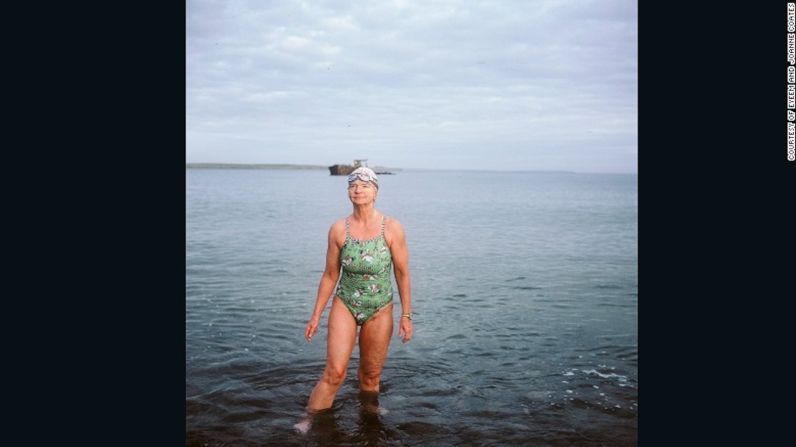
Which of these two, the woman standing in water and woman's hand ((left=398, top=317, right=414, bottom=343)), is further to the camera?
woman's hand ((left=398, top=317, right=414, bottom=343))

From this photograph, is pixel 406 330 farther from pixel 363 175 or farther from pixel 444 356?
pixel 444 356

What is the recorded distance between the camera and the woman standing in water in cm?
644

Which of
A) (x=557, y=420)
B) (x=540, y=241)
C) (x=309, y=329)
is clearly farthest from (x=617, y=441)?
(x=540, y=241)

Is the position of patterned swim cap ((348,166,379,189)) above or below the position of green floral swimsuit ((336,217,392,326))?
above

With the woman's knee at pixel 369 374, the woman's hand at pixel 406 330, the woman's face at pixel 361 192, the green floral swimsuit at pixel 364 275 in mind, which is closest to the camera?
the woman's face at pixel 361 192

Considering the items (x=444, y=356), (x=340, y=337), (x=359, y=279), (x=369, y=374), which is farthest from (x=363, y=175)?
(x=444, y=356)

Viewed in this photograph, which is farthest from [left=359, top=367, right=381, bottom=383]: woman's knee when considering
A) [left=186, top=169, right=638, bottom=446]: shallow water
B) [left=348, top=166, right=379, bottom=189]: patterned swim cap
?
[left=348, top=166, right=379, bottom=189]: patterned swim cap

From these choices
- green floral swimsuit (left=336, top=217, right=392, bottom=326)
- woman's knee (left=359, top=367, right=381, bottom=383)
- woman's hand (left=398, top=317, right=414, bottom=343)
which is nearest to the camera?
green floral swimsuit (left=336, top=217, right=392, bottom=326)

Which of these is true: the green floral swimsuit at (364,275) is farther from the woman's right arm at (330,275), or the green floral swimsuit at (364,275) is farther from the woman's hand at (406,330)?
the woman's hand at (406,330)

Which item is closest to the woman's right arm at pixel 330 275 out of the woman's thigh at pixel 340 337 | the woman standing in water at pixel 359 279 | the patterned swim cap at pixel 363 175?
the woman standing in water at pixel 359 279

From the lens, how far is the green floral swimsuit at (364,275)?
648 centimetres

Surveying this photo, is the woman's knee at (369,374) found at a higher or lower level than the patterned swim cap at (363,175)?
lower

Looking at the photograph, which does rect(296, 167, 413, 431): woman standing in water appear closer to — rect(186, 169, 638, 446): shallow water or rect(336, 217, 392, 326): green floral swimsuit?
rect(336, 217, 392, 326): green floral swimsuit

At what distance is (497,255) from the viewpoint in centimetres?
1973
